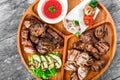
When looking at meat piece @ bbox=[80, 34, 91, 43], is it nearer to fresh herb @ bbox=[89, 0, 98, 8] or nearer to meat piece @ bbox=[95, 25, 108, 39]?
meat piece @ bbox=[95, 25, 108, 39]

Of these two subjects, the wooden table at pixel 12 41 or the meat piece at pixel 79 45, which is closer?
the meat piece at pixel 79 45

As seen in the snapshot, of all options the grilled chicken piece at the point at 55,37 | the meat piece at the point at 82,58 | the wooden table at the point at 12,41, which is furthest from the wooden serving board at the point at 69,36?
the wooden table at the point at 12,41

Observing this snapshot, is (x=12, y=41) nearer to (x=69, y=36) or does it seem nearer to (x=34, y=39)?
(x=34, y=39)

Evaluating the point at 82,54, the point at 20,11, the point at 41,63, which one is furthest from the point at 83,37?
the point at 20,11

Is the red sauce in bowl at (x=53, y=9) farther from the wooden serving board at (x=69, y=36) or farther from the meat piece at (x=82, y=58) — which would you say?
the meat piece at (x=82, y=58)

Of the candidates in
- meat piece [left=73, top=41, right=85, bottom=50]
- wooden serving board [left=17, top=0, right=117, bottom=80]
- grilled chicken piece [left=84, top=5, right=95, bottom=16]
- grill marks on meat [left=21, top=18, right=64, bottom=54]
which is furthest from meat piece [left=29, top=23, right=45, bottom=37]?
grilled chicken piece [left=84, top=5, right=95, bottom=16]

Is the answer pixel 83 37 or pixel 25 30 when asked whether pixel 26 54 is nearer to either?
pixel 25 30
